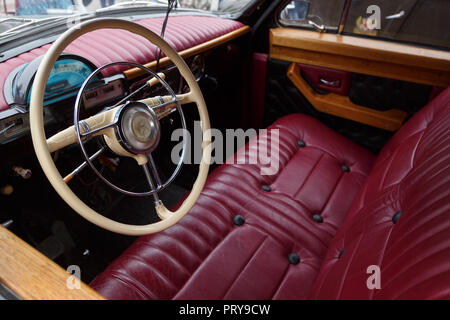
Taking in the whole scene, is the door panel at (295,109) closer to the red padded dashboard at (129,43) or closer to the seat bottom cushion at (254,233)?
the seat bottom cushion at (254,233)

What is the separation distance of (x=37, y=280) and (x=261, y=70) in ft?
5.64

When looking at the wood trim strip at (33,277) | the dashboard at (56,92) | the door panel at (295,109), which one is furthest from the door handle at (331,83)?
the wood trim strip at (33,277)

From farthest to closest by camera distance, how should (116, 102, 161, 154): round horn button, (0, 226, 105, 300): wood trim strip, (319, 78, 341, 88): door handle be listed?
(319, 78, 341, 88): door handle
(116, 102, 161, 154): round horn button
(0, 226, 105, 300): wood trim strip

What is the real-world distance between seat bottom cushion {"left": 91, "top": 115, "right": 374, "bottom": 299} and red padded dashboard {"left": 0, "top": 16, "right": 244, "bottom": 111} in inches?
22.8

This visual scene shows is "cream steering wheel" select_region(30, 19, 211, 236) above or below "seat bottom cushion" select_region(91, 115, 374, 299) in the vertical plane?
above

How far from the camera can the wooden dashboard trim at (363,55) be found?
150 centimetres

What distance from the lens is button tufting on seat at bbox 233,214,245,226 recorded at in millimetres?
1181

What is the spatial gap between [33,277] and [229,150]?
1.55 metres

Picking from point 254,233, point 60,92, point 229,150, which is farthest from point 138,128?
point 229,150

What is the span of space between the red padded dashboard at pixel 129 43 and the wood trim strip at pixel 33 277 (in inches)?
19.2

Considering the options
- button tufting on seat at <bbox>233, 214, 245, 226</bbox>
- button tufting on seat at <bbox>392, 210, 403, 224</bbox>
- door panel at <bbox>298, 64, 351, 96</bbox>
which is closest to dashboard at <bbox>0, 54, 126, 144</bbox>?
button tufting on seat at <bbox>233, 214, 245, 226</bbox>

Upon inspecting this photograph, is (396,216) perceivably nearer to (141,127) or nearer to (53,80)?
(141,127)

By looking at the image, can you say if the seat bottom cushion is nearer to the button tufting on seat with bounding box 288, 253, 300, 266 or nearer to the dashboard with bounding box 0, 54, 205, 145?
the button tufting on seat with bounding box 288, 253, 300, 266

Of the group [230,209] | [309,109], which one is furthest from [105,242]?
[309,109]
